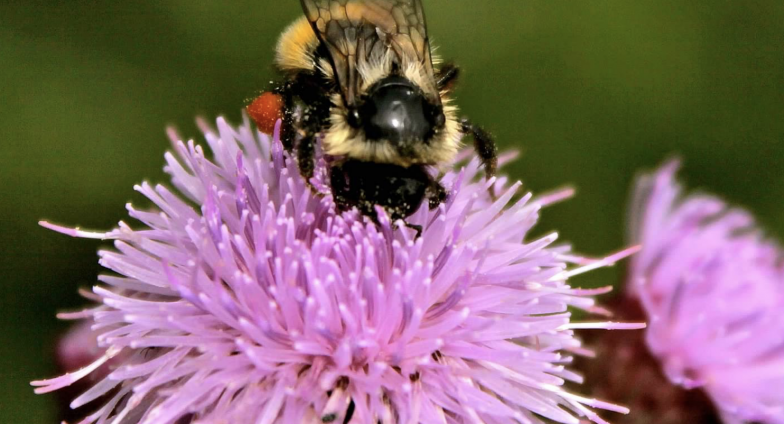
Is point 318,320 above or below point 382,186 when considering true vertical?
below

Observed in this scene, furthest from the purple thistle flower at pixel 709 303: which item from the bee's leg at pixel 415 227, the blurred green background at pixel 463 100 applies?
the bee's leg at pixel 415 227

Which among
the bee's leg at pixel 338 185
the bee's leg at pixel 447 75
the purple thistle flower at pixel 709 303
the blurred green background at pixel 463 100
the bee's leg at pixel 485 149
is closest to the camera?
the bee's leg at pixel 338 185

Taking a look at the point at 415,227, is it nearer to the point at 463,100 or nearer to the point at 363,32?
the point at 363,32

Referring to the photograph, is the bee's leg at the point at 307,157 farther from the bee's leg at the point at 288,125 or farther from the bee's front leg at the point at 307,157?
the bee's leg at the point at 288,125

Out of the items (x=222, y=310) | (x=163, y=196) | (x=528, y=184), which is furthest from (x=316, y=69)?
(x=528, y=184)

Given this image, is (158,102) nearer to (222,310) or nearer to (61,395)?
(61,395)

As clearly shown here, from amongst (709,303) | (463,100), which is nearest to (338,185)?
(709,303)

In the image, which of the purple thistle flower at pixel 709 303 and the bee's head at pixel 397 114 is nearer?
the bee's head at pixel 397 114
